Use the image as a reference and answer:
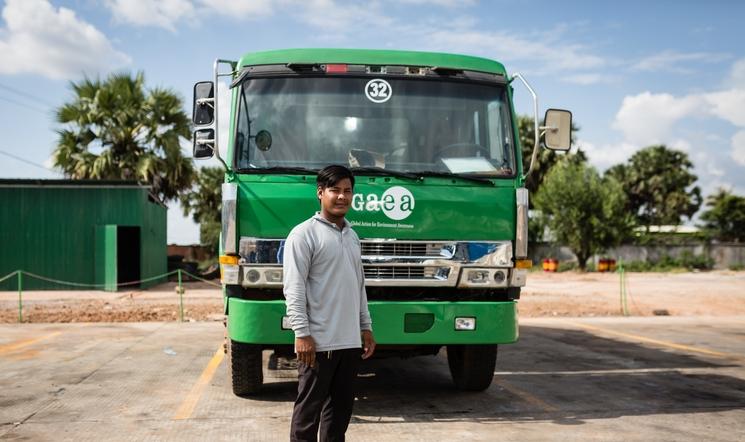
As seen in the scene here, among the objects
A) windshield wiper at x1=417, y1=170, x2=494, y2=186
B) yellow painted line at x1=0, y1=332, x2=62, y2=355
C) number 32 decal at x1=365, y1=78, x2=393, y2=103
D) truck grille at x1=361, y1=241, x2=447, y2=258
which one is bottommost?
yellow painted line at x1=0, y1=332, x2=62, y2=355

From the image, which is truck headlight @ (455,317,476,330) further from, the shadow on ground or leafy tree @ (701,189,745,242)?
leafy tree @ (701,189,745,242)

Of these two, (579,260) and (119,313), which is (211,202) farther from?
(119,313)

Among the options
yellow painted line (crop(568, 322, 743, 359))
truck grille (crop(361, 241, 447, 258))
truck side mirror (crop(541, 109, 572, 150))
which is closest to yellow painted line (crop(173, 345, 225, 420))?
truck grille (crop(361, 241, 447, 258))

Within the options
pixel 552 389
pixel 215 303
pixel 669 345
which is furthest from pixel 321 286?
pixel 215 303

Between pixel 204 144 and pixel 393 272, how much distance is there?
6.38 ft

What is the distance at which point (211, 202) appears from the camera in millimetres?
49438

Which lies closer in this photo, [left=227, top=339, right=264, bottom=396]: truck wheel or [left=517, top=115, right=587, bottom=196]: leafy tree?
[left=227, top=339, right=264, bottom=396]: truck wheel

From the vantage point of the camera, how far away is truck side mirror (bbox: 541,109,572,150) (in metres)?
6.68

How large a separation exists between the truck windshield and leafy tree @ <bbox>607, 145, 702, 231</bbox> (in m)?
56.4

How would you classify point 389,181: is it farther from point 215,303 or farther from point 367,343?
point 215,303

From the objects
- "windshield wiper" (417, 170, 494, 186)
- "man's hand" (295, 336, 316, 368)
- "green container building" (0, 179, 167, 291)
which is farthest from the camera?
"green container building" (0, 179, 167, 291)

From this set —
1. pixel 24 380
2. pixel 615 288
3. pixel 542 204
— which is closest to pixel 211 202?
pixel 542 204

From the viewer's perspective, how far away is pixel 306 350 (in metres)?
3.92

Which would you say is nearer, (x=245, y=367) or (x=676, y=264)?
(x=245, y=367)
